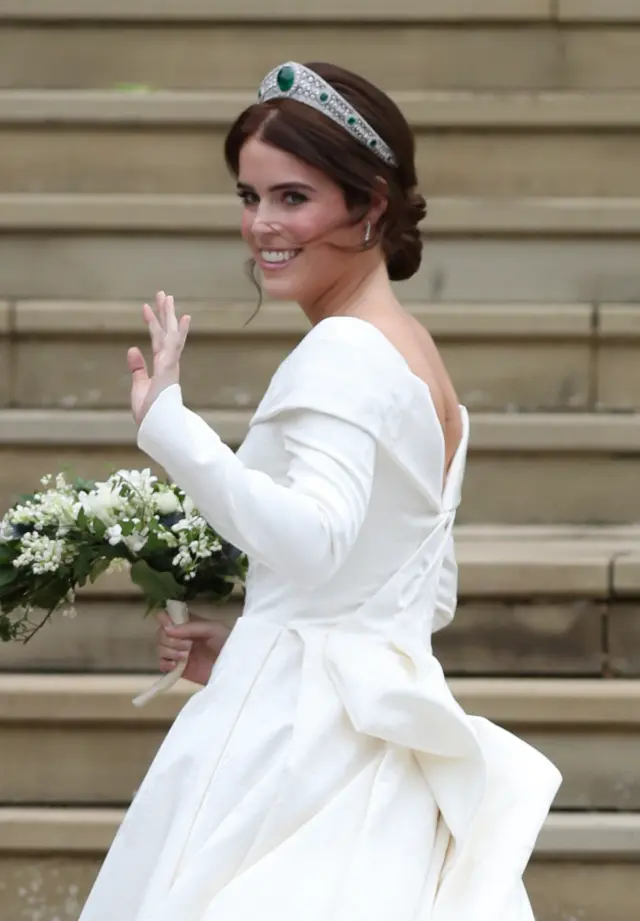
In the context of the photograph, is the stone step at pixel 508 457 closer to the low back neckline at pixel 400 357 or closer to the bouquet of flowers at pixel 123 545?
the bouquet of flowers at pixel 123 545

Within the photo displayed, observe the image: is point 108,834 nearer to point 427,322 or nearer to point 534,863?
point 534,863

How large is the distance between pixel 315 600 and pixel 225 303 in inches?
106

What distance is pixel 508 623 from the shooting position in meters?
4.37

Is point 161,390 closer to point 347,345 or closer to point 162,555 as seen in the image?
point 347,345

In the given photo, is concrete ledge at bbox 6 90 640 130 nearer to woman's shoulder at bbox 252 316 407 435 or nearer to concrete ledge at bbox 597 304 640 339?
concrete ledge at bbox 597 304 640 339

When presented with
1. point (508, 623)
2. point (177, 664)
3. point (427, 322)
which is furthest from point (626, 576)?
point (177, 664)

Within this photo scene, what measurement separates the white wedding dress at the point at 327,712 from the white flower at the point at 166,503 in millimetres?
253

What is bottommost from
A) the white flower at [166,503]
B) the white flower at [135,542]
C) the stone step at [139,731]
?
the stone step at [139,731]

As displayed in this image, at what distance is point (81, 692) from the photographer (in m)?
4.18

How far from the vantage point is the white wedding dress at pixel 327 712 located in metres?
2.20

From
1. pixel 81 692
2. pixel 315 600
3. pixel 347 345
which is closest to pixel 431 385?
pixel 347 345

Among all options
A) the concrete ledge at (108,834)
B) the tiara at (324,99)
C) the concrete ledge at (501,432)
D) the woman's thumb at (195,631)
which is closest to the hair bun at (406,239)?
the tiara at (324,99)

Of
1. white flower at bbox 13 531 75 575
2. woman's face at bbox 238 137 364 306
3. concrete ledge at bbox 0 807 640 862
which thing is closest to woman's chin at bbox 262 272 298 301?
woman's face at bbox 238 137 364 306

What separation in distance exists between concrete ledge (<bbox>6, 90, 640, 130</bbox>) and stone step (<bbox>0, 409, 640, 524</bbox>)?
99 cm
